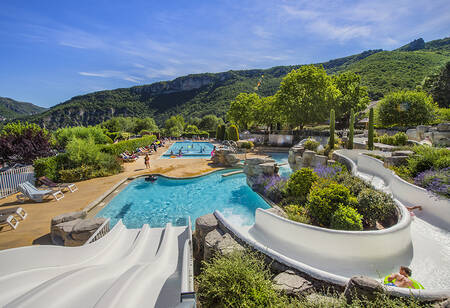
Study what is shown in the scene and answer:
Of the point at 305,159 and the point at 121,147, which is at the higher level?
the point at 121,147

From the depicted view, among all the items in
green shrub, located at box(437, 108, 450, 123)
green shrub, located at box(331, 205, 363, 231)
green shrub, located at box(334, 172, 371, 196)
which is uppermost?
green shrub, located at box(437, 108, 450, 123)

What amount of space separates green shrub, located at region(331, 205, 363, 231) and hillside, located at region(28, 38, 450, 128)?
47565 millimetres

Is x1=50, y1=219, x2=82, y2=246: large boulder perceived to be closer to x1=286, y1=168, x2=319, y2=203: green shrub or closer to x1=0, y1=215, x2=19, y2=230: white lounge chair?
x1=0, y1=215, x2=19, y2=230: white lounge chair

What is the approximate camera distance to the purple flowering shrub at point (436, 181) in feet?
15.1

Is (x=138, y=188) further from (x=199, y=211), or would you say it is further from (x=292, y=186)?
(x=292, y=186)

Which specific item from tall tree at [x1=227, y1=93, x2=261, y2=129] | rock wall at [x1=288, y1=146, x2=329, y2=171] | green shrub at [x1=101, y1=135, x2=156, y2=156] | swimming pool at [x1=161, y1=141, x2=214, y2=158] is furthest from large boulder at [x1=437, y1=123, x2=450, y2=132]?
green shrub at [x1=101, y1=135, x2=156, y2=156]

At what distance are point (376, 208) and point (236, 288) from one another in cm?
411

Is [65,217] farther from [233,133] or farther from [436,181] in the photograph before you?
[233,133]

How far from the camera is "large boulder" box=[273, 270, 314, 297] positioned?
2.61 m

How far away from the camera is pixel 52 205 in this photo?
753 centimetres

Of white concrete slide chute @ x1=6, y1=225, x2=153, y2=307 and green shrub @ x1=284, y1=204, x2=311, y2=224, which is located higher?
white concrete slide chute @ x1=6, y1=225, x2=153, y2=307

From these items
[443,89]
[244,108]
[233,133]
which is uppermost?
[443,89]

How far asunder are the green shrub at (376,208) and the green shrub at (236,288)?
11.2 ft

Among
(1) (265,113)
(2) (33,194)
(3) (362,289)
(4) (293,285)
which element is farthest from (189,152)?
(3) (362,289)
